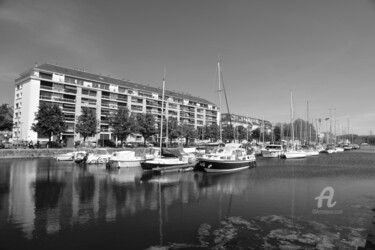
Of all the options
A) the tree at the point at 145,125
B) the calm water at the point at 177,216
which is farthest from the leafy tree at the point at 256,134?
the calm water at the point at 177,216

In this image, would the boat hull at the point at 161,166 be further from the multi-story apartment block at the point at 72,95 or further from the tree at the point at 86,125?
the multi-story apartment block at the point at 72,95

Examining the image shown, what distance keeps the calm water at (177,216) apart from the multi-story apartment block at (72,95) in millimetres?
69236

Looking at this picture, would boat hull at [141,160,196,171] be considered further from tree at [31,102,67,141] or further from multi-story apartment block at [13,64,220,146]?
multi-story apartment block at [13,64,220,146]

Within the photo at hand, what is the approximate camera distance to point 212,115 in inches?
6900

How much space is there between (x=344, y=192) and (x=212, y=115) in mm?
147063

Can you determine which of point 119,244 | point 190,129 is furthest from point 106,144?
point 119,244

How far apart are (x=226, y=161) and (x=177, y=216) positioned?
26387 mm

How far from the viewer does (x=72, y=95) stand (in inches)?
4048

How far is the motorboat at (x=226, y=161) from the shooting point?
43781 millimetres

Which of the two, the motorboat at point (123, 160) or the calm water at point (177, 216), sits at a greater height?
the motorboat at point (123, 160)

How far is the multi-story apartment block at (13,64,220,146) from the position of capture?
93.2 metres

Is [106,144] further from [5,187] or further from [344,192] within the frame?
[344,192]

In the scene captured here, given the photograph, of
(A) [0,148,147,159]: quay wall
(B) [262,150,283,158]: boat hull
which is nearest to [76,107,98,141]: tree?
(A) [0,148,147,159]: quay wall

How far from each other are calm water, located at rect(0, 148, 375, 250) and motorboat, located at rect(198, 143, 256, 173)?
1114 centimetres
